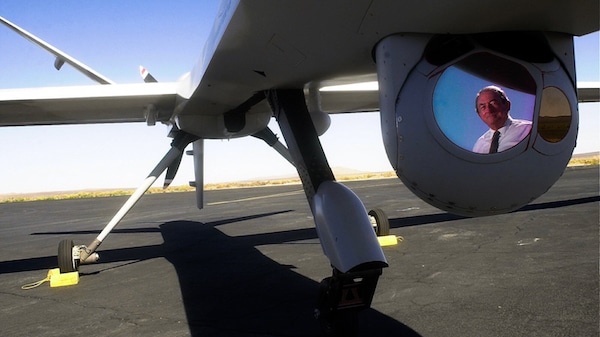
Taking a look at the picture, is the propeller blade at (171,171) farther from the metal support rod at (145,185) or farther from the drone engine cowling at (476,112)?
the drone engine cowling at (476,112)

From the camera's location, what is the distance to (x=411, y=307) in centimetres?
459

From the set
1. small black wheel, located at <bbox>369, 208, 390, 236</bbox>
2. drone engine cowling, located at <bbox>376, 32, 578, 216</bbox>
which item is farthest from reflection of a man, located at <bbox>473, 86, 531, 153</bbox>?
small black wheel, located at <bbox>369, 208, 390, 236</bbox>

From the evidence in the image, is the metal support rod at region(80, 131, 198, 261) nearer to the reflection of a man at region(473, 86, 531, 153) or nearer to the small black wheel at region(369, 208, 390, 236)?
the small black wheel at region(369, 208, 390, 236)

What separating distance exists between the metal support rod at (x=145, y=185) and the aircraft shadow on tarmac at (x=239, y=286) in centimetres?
62

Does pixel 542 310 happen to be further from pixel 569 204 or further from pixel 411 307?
pixel 569 204

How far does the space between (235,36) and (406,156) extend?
161 cm

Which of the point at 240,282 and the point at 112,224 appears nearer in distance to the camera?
the point at 240,282

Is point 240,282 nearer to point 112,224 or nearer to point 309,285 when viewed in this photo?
point 309,285

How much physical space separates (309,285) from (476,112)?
4060 mm

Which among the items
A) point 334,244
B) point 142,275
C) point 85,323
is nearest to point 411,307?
point 334,244

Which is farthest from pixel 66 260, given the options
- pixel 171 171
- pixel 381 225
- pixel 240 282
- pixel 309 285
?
pixel 381 225

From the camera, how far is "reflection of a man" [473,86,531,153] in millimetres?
2289

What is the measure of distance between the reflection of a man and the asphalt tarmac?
85.2 inches

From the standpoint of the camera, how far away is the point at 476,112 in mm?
2312
